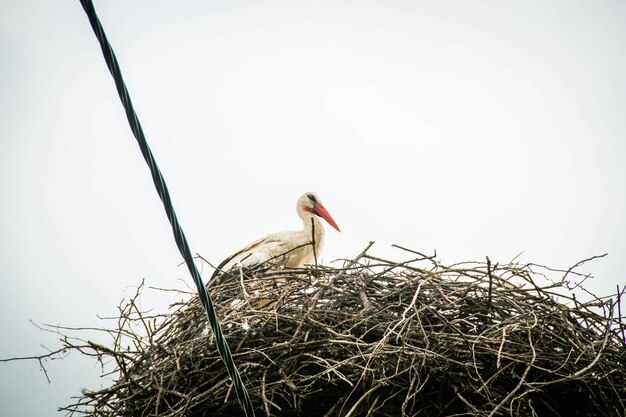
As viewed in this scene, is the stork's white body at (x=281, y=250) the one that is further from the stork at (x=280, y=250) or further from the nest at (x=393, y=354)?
the nest at (x=393, y=354)

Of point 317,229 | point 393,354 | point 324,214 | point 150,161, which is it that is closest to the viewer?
point 150,161

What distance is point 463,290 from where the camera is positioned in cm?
263

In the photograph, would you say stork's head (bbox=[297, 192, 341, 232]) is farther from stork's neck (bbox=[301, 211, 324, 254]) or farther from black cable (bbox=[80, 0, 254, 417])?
black cable (bbox=[80, 0, 254, 417])

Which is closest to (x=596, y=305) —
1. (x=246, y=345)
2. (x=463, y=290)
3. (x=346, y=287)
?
(x=463, y=290)

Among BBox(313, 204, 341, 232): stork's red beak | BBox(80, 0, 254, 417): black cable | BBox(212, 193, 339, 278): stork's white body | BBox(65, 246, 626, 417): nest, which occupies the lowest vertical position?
BBox(65, 246, 626, 417): nest

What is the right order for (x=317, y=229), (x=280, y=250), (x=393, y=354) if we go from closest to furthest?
(x=393, y=354) → (x=280, y=250) → (x=317, y=229)

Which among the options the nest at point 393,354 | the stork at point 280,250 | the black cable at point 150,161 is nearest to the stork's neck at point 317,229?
the stork at point 280,250

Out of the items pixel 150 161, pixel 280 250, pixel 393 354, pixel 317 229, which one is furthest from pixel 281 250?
pixel 150 161

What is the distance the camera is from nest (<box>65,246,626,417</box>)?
2.35 metres

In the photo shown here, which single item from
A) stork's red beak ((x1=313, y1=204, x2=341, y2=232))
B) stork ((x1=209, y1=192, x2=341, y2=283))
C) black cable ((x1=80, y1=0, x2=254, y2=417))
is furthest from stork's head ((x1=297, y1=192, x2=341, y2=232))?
black cable ((x1=80, y1=0, x2=254, y2=417))

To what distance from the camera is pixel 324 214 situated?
5.16 meters

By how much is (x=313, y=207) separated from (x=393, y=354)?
117 inches

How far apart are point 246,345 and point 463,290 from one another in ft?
3.50

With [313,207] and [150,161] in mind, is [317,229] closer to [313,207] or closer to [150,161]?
[313,207]
